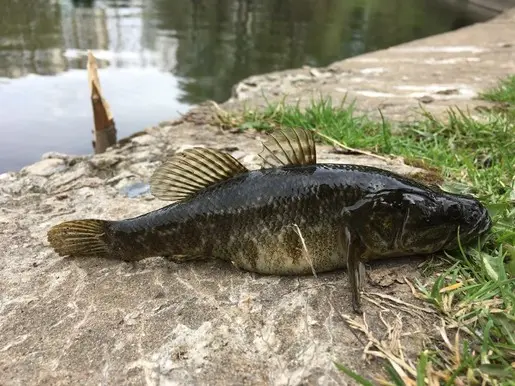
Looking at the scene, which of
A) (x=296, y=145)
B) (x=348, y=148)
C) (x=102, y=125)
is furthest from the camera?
(x=102, y=125)

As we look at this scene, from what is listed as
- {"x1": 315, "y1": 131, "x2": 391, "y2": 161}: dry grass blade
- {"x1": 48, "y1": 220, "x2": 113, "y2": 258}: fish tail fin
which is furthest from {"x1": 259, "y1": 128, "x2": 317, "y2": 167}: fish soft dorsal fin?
{"x1": 315, "y1": 131, "x2": 391, "y2": 161}: dry grass blade

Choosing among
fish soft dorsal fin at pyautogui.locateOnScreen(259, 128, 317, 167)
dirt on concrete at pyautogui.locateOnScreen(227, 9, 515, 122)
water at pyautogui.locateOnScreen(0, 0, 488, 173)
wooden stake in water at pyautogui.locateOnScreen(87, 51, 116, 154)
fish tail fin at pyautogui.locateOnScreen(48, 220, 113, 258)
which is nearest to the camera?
fish soft dorsal fin at pyautogui.locateOnScreen(259, 128, 317, 167)

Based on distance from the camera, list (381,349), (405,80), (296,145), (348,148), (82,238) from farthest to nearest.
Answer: (405,80)
(348,148)
(82,238)
(296,145)
(381,349)

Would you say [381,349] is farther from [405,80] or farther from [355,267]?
[405,80]

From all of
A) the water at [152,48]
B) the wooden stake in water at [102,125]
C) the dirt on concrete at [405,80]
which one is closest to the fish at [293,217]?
the dirt on concrete at [405,80]

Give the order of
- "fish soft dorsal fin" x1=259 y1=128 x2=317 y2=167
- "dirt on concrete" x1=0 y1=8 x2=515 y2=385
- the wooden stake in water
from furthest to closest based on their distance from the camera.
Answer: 1. the wooden stake in water
2. "fish soft dorsal fin" x1=259 y1=128 x2=317 y2=167
3. "dirt on concrete" x1=0 y1=8 x2=515 y2=385

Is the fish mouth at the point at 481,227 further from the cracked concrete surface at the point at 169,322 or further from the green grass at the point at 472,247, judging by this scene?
the cracked concrete surface at the point at 169,322

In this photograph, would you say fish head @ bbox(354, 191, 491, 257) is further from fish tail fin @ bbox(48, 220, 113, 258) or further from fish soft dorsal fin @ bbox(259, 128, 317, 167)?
fish tail fin @ bbox(48, 220, 113, 258)

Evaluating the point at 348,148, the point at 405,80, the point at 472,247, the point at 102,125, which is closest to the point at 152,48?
the point at 405,80
